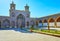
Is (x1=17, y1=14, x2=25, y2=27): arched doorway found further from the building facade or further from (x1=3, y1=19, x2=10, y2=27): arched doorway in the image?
(x1=3, y1=19, x2=10, y2=27): arched doorway

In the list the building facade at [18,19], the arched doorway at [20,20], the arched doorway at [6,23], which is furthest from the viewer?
the arched doorway at [20,20]

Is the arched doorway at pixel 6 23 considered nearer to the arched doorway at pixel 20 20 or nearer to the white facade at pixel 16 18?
the white facade at pixel 16 18

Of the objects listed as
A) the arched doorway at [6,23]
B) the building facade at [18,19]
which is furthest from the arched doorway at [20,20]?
the arched doorway at [6,23]

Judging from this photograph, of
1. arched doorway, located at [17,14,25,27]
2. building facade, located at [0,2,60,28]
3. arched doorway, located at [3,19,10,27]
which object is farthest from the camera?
arched doorway, located at [17,14,25,27]

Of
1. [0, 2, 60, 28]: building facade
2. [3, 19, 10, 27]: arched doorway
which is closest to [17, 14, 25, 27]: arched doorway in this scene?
[0, 2, 60, 28]: building facade

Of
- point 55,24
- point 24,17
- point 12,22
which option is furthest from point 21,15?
point 55,24

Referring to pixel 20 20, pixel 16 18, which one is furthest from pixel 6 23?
pixel 20 20

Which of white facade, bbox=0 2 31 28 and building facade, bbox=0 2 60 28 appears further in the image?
white facade, bbox=0 2 31 28

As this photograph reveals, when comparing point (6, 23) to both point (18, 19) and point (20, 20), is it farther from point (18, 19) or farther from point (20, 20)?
point (20, 20)

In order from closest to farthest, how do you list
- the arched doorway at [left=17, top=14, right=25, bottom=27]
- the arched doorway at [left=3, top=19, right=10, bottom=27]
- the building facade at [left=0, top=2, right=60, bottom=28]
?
the building facade at [left=0, top=2, right=60, bottom=28]
the arched doorway at [left=3, top=19, right=10, bottom=27]
the arched doorway at [left=17, top=14, right=25, bottom=27]

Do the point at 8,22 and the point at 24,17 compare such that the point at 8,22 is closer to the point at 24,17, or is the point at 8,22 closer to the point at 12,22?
the point at 12,22

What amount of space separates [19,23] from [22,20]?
1.90 meters

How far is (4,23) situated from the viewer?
141ft

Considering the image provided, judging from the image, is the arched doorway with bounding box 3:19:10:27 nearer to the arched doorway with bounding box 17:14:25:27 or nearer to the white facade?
the white facade
